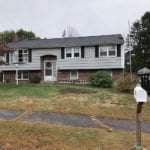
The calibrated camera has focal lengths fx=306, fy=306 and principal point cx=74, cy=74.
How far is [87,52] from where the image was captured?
1177 inches

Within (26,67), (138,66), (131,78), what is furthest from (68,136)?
(138,66)

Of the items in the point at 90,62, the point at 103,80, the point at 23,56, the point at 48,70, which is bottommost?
the point at 103,80

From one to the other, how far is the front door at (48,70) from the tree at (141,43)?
728 inches

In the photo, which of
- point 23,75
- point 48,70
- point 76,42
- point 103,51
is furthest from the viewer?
point 23,75

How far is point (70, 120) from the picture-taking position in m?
10.8

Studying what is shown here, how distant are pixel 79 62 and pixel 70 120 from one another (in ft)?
63.8

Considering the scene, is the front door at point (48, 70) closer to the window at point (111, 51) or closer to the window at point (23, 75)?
the window at point (23, 75)

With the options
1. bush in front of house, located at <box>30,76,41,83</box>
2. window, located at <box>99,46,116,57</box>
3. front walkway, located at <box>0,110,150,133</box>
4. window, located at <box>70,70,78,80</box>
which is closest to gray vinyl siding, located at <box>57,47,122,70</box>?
window, located at <box>99,46,116,57</box>

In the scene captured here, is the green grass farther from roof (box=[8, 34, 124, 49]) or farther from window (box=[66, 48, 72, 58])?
window (box=[66, 48, 72, 58])

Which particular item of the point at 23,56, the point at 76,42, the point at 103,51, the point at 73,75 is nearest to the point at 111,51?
the point at 103,51

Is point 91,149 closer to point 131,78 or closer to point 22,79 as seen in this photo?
point 131,78

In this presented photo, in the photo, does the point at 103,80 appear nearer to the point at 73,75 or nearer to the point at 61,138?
the point at 73,75

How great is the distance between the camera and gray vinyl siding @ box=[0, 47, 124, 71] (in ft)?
95.2

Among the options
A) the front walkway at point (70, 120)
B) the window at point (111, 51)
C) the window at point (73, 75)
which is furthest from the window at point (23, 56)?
the front walkway at point (70, 120)
